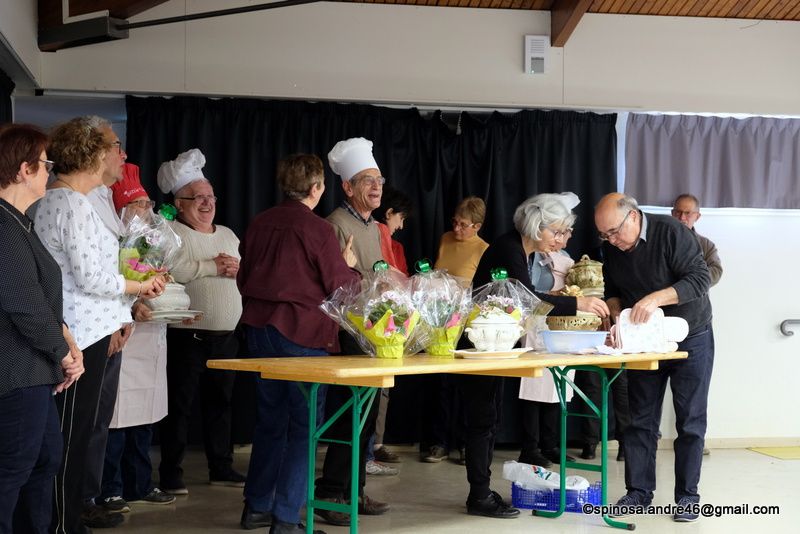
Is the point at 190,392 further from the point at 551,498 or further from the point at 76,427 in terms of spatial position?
the point at 551,498

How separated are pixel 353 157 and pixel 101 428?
5.25ft

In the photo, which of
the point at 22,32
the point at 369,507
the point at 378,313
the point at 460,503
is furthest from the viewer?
the point at 22,32

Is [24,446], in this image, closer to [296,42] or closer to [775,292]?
[296,42]

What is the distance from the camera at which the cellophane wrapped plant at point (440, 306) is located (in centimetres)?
346

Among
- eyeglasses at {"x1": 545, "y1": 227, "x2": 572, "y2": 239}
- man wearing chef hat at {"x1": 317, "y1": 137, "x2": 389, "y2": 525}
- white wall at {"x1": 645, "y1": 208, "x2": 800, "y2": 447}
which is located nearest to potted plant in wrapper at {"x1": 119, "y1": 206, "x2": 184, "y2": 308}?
man wearing chef hat at {"x1": 317, "y1": 137, "x2": 389, "y2": 525}

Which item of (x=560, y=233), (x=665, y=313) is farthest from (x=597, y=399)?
(x=560, y=233)

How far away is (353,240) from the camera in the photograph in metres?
4.14

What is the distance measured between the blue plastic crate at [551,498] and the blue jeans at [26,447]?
222 cm

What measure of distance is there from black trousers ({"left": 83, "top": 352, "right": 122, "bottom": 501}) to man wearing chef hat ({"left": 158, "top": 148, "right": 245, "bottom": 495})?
0.85 m

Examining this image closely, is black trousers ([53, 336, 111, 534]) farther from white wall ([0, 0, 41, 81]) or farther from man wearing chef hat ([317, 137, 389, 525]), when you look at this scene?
white wall ([0, 0, 41, 81])

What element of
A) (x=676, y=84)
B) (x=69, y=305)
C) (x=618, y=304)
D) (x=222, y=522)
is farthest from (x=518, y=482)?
(x=676, y=84)

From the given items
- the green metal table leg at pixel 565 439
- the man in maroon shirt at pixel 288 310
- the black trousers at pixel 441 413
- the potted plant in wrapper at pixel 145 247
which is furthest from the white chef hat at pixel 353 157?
the black trousers at pixel 441 413

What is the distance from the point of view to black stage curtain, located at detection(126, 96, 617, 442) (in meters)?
5.86

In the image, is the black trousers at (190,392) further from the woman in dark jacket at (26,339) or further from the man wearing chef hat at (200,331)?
the woman in dark jacket at (26,339)
